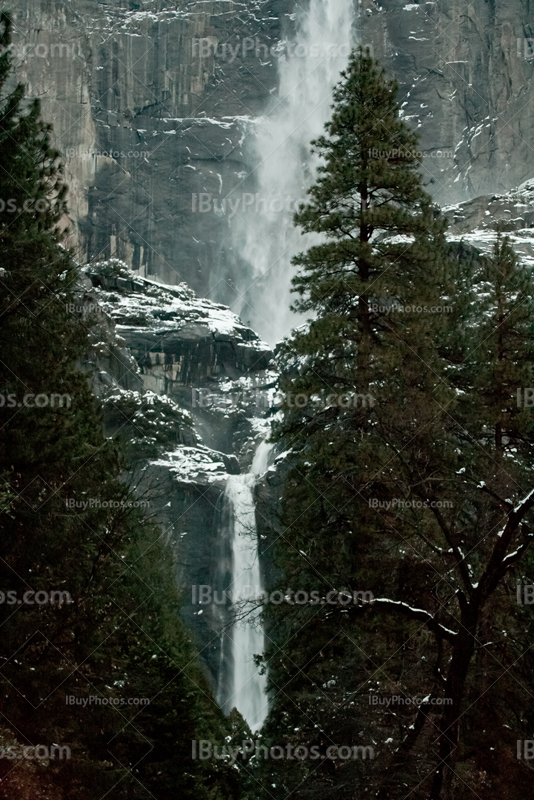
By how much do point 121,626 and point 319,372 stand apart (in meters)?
6.47

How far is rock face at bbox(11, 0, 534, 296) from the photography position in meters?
114

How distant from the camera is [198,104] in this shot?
124m

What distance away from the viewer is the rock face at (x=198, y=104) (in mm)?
114438

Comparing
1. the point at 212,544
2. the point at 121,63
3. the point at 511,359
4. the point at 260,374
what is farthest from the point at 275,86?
the point at 511,359

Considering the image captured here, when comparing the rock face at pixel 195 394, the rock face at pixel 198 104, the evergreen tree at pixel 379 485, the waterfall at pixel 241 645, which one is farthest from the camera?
the rock face at pixel 198 104

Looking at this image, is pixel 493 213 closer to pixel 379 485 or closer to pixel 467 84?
pixel 467 84

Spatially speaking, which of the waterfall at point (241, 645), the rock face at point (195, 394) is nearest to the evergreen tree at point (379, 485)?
the rock face at point (195, 394)

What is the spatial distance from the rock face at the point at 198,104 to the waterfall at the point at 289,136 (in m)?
1.83

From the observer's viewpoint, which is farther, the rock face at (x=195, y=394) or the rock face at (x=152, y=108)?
the rock face at (x=152, y=108)

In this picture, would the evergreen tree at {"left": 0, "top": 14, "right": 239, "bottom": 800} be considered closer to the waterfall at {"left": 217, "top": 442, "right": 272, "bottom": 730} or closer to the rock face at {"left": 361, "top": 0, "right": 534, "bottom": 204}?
the waterfall at {"left": 217, "top": 442, "right": 272, "bottom": 730}

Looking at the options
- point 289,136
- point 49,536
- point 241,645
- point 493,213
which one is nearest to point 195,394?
point 493,213

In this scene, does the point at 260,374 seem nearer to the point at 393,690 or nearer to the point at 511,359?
the point at 511,359

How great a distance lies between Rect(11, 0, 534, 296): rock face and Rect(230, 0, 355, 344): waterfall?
1826mm

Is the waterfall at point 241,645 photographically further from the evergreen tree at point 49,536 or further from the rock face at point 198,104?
the rock face at point 198,104
